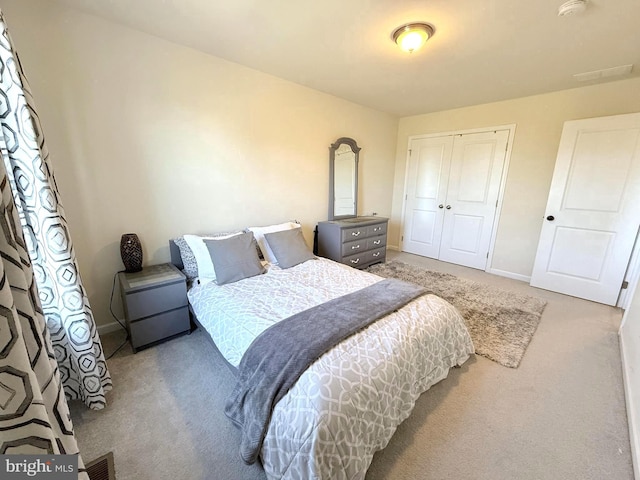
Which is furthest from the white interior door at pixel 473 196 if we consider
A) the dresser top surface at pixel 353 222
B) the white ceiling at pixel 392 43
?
the dresser top surface at pixel 353 222

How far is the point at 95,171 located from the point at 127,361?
1.47 m

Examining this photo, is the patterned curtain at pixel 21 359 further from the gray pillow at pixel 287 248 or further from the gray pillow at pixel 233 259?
the gray pillow at pixel 287 248

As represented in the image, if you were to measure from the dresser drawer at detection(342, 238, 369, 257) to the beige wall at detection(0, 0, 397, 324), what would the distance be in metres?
0.86

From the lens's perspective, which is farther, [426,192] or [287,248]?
[426,192]

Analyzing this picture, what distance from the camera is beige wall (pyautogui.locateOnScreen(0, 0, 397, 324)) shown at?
1.83 meters

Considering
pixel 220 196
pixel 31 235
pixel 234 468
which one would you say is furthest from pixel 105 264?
pixel 234 468

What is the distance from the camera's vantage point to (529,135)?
3354 millimetres

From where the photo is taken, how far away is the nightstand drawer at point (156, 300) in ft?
6.31

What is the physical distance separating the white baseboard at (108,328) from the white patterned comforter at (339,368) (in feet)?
2.62

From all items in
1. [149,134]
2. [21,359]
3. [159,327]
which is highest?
[149,134]

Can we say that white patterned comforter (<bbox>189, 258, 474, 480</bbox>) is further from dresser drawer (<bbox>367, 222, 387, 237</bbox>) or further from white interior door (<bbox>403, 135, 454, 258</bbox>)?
white interior door (<bbox>403, 135, 454, 258</bbox>)

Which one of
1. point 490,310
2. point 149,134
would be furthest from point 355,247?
point 149,134

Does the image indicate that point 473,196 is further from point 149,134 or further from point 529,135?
point 149,134

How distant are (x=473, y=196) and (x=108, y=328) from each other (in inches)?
184
